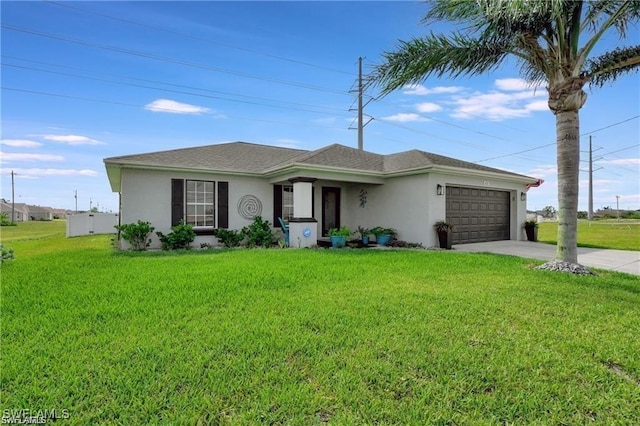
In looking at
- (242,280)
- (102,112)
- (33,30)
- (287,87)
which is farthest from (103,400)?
(287,87)

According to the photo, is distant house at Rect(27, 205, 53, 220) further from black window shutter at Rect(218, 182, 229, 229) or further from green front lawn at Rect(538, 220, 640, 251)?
green front lawn at Rect(538, 220, 640, 251)

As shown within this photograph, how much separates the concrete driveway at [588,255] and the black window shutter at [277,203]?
6974mm

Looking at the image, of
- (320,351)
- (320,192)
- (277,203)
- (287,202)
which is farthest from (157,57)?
(320,351)

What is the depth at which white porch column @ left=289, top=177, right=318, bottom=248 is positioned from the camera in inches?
464

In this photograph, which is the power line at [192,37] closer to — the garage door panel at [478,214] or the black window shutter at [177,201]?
the black window shutter at [177,201]

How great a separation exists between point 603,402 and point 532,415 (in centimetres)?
68

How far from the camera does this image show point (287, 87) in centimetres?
2091

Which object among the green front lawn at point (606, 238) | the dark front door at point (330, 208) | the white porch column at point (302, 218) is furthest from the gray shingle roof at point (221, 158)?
the green front lawn at point (606, 238)

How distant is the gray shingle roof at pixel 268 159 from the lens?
11.4m

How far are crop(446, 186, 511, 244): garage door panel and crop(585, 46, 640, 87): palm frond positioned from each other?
213 inches

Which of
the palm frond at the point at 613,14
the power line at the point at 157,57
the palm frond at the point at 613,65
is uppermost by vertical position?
the power line at the point at 157,57

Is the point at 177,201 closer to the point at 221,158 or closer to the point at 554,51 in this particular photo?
the point at 221,158

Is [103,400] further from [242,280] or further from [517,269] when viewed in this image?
[517,269]

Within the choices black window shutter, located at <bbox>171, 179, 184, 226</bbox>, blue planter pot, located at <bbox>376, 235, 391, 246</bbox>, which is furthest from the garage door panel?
black window shutter, located at <bbox>171, 179, 184, 226</bbox>
